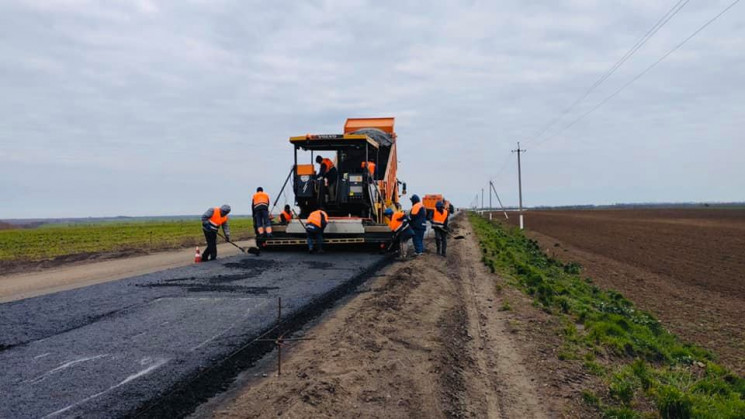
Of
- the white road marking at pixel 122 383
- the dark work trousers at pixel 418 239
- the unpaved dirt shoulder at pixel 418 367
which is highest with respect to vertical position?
the dark work trousers at pixel 418 239

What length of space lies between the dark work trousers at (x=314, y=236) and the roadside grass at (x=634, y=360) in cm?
519

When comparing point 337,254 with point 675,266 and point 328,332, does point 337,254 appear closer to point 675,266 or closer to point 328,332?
point 328,332

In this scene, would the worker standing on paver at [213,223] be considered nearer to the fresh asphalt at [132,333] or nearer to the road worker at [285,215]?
the road worker at [285,215]

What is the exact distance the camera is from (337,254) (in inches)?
555

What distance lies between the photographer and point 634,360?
6742 mm

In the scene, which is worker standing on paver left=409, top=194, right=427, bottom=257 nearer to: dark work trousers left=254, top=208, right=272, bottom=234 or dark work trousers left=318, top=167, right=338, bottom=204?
dark work trousers left=318, top=167, right=338, bottom=204

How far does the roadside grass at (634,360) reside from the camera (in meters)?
4.98

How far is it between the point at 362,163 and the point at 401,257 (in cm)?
282

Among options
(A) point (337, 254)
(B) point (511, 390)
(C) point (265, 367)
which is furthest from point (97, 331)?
(A) point (337, 254)

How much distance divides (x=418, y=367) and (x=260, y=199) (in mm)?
9485

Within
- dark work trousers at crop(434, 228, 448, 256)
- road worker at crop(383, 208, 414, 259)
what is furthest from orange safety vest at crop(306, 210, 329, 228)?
dark work trousers at crop(434, 228, 448, 256)

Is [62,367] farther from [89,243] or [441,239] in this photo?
[89,243]

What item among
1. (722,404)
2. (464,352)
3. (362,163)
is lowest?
(722,404)

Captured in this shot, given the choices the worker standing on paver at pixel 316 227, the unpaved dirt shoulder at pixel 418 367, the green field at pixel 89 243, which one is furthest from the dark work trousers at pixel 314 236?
the green field at pixel 89 243
